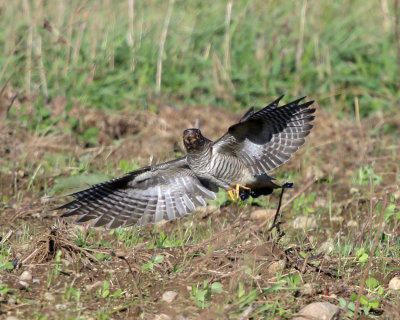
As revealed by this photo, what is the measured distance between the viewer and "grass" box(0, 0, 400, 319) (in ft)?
12.0

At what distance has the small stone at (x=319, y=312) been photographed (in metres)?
3.41

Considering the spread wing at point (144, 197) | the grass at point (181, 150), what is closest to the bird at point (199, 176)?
the spread wing at point (144, 197)

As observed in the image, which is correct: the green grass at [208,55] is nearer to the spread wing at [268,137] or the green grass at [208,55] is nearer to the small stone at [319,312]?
the spread wing at [268,137]

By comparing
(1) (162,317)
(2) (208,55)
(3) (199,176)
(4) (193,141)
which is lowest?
(1) (162,317)

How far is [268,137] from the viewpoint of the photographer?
462 centimetres

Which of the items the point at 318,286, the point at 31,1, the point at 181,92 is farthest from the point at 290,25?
the point at 318,286

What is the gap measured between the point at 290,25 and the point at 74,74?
108 inches

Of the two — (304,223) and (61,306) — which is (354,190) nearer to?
(304,223)

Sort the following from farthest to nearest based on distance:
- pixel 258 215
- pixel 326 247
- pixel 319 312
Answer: pixel 258 215
pixel 326 247
pixel 319 312

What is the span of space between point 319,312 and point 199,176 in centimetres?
163

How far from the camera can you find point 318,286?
379 centimetres

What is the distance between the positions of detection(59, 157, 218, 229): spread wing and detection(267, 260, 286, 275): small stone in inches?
42.0

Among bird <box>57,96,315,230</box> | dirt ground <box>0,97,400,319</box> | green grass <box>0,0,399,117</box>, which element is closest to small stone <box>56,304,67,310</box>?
dirt ground <box>0,97,400,319</box>

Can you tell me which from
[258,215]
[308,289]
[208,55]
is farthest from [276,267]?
[208,55]
